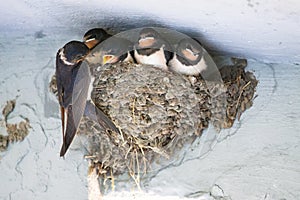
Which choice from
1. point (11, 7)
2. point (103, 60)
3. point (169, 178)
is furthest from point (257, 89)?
point (11, 7)

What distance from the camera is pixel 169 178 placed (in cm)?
256

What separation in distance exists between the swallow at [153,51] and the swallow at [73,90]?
8.8 inches

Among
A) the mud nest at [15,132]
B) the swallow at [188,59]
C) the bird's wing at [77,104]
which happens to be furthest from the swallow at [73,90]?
the swallow at [188,59]

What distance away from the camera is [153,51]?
2600mm

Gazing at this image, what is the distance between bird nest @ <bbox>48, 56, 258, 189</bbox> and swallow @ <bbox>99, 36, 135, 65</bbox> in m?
0.05

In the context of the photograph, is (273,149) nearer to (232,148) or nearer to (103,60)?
(232,148)

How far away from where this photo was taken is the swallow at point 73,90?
253cm

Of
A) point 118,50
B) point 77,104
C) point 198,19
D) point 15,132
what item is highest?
point 198,19

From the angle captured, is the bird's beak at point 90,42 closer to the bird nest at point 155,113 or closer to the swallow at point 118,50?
the swallow at point 118,50

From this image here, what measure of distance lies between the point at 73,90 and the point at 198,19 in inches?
23.2

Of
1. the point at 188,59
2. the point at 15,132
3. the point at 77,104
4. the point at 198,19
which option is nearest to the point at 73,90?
the point at 77,104

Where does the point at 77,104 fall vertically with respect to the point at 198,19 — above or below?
below

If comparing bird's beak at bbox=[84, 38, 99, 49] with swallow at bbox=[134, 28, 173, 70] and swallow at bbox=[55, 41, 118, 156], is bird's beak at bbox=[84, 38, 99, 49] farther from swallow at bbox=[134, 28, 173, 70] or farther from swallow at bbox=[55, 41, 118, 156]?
swallow at bbox=[134, 28, 173, 70]

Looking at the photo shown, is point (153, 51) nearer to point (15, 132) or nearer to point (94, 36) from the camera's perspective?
point (94, 36)
